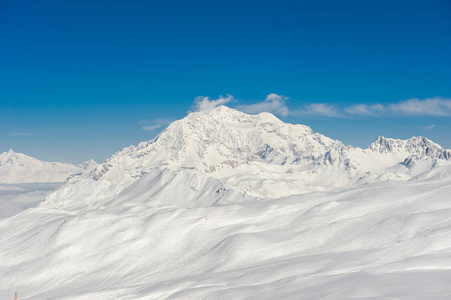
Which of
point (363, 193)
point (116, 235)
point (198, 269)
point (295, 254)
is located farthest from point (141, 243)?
point (363, 193)

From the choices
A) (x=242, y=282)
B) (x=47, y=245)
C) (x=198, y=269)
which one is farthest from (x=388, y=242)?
(x=47, y=245)

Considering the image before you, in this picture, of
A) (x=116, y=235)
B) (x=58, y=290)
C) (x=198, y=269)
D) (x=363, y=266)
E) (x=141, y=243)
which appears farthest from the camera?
(x=116, y=235)

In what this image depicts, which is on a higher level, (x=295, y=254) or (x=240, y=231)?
(x=240, y=231)

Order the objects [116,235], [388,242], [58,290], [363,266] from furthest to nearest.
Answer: [116,235] → [58,290] → [388,242] → [363,266]

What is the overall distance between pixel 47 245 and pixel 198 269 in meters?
38.5

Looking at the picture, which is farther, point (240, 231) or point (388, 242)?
point (240, 231)

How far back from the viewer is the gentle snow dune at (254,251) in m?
28.5

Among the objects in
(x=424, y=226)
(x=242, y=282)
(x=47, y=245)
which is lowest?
(x=242, y=282)

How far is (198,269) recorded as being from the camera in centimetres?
5372

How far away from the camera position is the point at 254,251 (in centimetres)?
5331

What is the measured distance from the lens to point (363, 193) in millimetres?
68812

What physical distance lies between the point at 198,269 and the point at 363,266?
2496 centimetres

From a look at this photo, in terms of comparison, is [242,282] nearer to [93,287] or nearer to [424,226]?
[424,226]

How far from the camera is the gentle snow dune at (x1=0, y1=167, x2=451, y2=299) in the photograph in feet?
93.4
